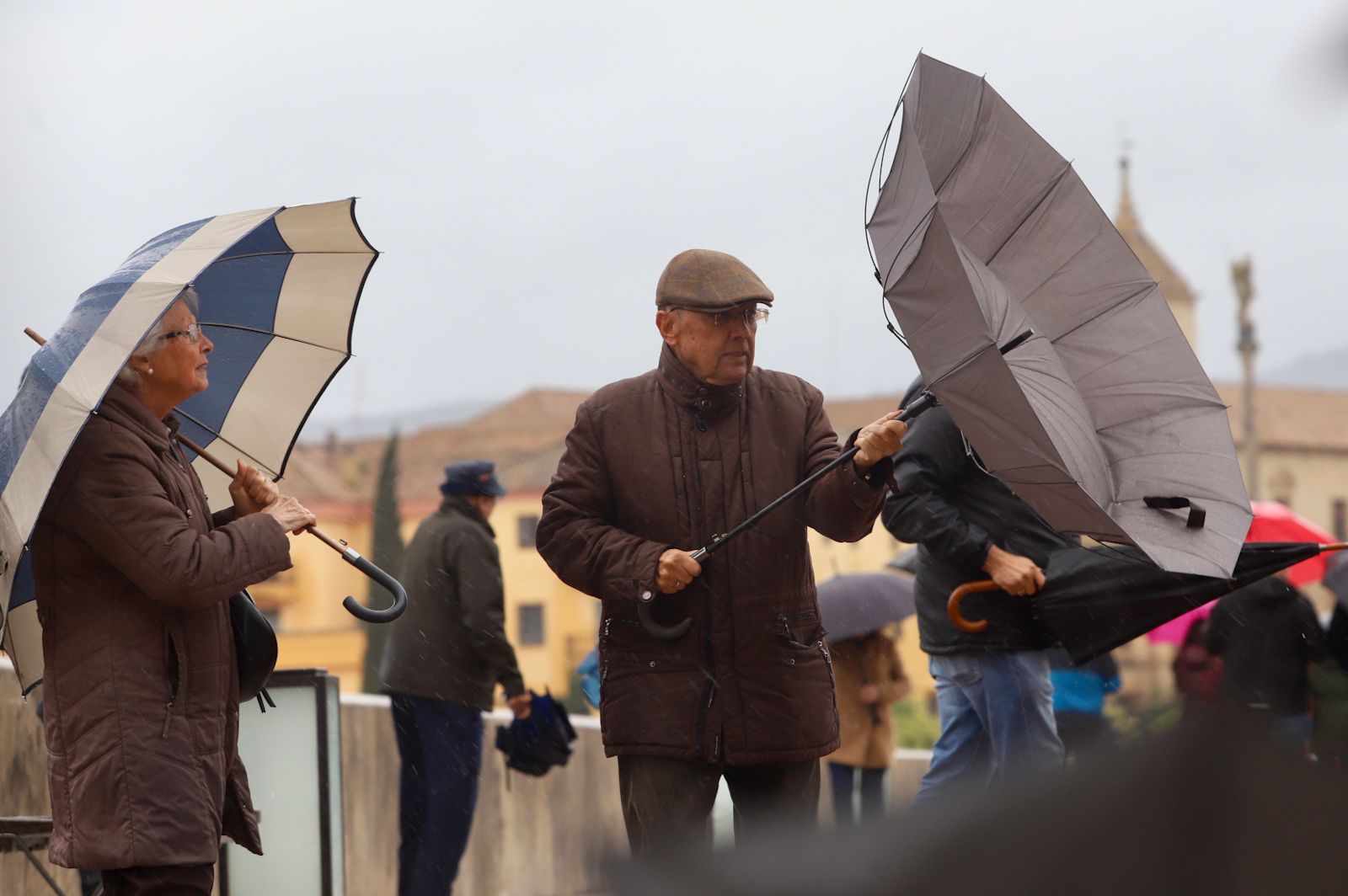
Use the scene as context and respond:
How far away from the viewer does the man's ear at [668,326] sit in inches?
181

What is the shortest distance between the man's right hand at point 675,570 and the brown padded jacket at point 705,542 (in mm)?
31

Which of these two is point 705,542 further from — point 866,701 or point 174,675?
point 866,701

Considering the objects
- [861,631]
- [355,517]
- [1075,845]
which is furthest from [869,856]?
[355,517]

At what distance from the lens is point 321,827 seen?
5.79m

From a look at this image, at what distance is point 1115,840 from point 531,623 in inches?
3039

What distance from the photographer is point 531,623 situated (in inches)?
3051

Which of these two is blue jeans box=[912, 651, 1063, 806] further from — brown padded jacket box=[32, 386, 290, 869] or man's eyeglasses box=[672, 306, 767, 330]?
brown padded jacket box=[32, 386, 290, 869]

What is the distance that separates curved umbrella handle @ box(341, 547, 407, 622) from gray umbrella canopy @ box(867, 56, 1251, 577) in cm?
134

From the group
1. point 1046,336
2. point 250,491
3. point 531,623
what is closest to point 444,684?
point 250,491

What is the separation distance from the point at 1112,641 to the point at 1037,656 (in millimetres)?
437

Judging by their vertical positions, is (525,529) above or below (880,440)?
above

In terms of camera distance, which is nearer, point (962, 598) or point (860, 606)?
point (962, 598)

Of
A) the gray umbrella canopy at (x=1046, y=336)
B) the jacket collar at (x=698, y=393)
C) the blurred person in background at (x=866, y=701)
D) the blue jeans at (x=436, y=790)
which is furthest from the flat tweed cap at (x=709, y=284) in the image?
the blurred person in background at (x=866, y=701)

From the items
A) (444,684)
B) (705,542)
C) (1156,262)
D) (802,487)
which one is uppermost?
(1156,262)
